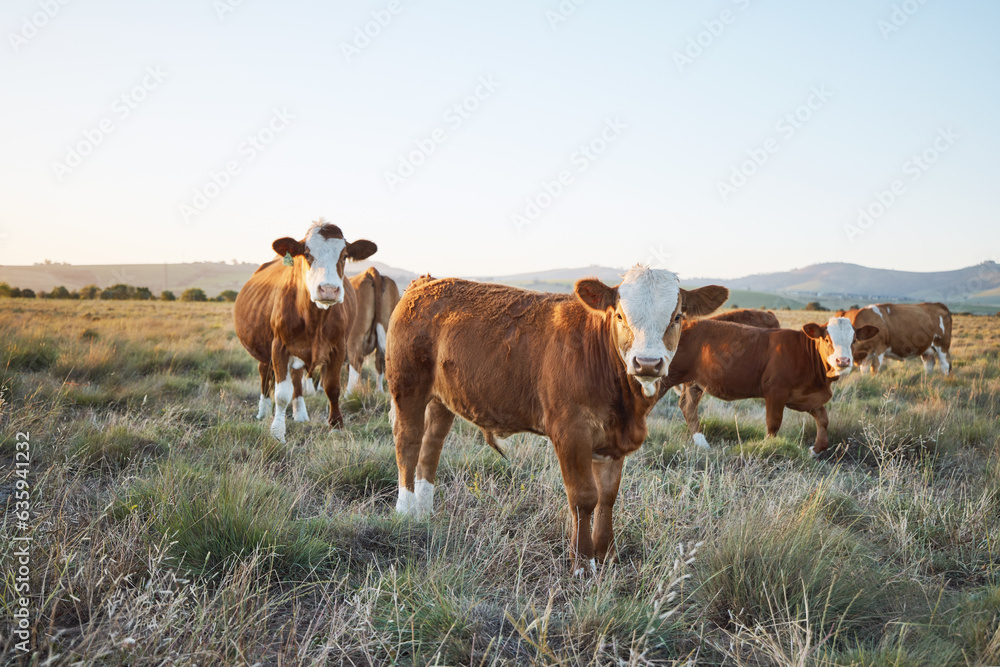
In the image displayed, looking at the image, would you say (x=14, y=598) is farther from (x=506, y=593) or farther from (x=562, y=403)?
(x=562, y=403)

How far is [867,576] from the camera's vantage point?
3637mm

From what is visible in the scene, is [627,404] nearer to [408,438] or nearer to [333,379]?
[408,438]

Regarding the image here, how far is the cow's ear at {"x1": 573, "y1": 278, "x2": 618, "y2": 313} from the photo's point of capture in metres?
3.65

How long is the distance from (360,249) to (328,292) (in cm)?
119

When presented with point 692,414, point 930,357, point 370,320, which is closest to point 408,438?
point 692,414

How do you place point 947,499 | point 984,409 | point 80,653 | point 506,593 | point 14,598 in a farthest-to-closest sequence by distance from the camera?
point 984,409
point 947,499
point 506,593
point 14,598
point 80,653

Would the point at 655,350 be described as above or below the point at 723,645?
above

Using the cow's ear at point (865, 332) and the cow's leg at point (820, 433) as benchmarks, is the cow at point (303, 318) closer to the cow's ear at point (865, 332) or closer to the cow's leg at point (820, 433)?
the cow's leg at point (820, 433)

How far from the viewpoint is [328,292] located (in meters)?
6.46

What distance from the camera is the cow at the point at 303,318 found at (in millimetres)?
6832

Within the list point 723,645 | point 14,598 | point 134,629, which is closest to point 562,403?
point 723,645

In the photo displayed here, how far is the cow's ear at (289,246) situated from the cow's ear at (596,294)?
4.48 metres

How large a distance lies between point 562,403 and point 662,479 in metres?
2.55

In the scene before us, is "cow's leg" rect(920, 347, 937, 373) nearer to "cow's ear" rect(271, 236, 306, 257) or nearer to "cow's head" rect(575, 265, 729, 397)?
"cow's head" rect(575, 265, 729, 397)
